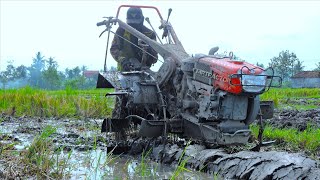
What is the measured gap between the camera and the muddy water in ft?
16.7

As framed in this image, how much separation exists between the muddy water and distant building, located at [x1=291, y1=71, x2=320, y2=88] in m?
49.0

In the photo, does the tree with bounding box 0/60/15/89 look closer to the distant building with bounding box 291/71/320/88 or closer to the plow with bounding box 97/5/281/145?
the distant building with bounding box 291/71/320/88

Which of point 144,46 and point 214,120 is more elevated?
point 144,46

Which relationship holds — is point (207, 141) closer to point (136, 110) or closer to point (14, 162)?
point (136, 110)

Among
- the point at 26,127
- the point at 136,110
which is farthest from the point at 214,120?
the point at 26,127

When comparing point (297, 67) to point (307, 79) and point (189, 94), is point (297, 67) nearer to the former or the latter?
point (307, 79)

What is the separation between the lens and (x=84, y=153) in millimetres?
6461

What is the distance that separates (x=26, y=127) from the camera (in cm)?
859

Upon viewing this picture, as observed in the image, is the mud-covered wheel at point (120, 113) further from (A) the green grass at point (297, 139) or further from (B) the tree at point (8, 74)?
(B) the tree at point (8, 74)

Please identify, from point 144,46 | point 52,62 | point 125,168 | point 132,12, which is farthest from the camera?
point 52,62

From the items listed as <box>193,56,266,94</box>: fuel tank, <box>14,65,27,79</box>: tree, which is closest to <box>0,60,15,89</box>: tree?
<box>14,65,27,79</box>: tree

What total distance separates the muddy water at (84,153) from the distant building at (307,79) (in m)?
49.0

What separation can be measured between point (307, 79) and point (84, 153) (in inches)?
2077

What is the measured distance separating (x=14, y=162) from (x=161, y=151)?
2.21 m
